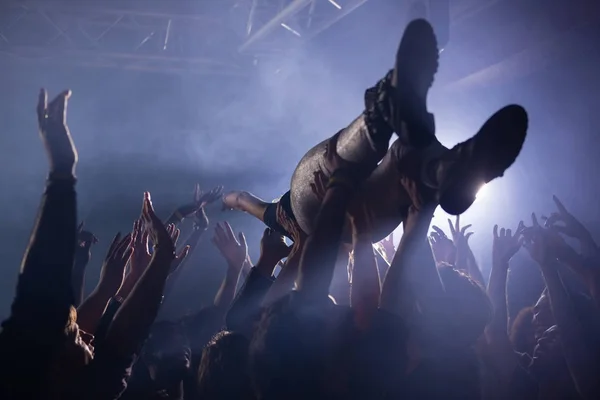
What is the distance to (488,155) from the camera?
1.25 meters

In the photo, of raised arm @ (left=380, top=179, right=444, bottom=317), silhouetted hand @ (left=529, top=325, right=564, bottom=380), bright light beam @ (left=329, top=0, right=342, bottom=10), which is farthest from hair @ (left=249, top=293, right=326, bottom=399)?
bright light beam @ (left=329, top=0, right=342, bottom=10)

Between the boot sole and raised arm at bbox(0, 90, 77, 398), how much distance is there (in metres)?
1.18

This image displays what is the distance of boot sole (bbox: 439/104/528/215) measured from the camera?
123 cm

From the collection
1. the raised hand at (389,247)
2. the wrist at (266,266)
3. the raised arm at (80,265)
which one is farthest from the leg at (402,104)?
the raised arm at (80,265)

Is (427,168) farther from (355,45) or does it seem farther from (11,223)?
(11,223)

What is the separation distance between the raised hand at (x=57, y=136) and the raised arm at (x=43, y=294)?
21 mm

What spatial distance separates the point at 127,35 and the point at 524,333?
16.0 feet

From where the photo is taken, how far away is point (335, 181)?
163cm

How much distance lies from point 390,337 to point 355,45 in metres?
4.22

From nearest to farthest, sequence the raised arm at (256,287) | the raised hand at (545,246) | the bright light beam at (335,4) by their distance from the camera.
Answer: the raised arm at (256,287) → the raised hand at (545,246) → the bright light beam at (335,4)

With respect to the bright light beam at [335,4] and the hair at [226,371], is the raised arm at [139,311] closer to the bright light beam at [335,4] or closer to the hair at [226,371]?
the hair at [226,371]

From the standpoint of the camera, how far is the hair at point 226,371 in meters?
1.66

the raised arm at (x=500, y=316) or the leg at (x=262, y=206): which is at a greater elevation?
the leg at (x=262, y=206)

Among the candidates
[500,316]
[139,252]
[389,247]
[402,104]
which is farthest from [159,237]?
[389,247]
